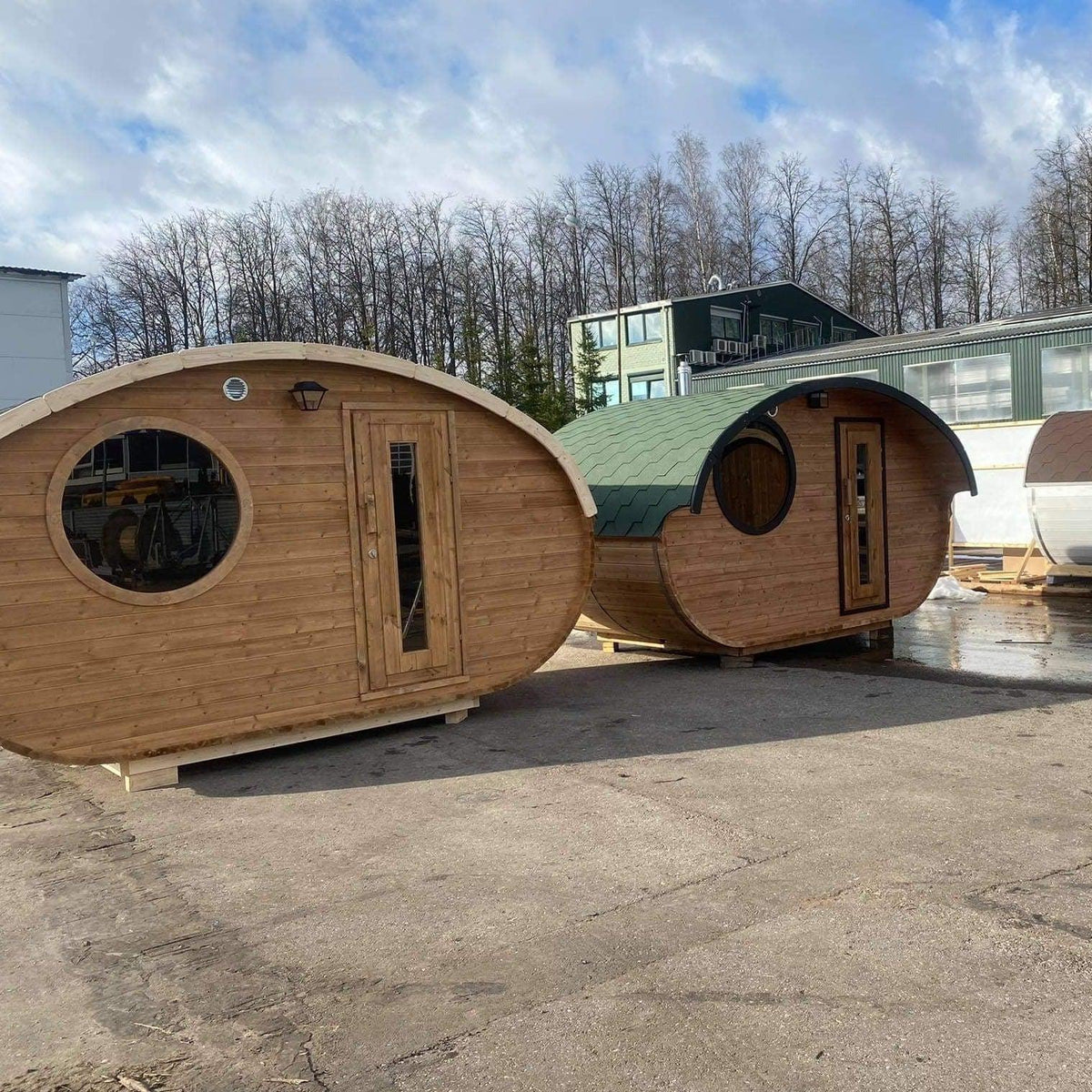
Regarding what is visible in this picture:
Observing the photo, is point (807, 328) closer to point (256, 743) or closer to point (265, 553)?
point (265, 553)

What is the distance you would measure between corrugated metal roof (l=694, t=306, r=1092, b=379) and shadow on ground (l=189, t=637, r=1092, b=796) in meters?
17.7

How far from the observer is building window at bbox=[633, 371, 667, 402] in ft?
136

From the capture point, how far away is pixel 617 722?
30.7 feet

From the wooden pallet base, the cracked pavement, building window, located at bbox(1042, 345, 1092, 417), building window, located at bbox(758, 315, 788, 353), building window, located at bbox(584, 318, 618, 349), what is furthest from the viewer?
building window, located at bbox(758, 315, 788, 353)

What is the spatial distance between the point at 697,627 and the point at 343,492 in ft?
13.7

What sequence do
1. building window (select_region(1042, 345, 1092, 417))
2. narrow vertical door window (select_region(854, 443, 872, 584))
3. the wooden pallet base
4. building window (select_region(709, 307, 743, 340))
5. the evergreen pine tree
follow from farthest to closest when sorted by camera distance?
building window (select_region(709, 307, 743, 340))
the evergreen pine tree
building window (select_region(1042, 345, 1092, 417))
narrow vertical door window (select_region(854, 443, 872, 584))
the wooden pallet base

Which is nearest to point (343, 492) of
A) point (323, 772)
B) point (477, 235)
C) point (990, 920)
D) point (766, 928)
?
point (323, 772)

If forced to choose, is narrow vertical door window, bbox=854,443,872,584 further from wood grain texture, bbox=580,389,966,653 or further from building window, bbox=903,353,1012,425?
building window, bbox=903,353,1012,425

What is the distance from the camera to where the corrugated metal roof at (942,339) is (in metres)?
26.4

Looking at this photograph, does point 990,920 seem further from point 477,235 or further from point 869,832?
point 477,235

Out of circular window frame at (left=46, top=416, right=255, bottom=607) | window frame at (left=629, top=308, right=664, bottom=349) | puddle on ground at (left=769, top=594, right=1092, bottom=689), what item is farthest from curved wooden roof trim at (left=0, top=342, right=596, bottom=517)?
window frame at (left=629, top=308, right=664, bottom=349)

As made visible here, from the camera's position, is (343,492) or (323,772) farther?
(343,492)

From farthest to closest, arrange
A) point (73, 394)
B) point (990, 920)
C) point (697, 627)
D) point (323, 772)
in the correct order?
point (697, 627)
point (323, 772)
point (73, 394)
point (990, 920)

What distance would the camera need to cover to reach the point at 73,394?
23.8ft
